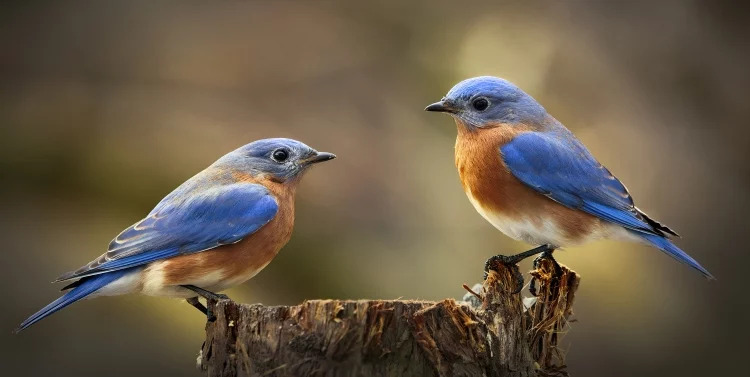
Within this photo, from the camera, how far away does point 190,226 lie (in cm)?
600

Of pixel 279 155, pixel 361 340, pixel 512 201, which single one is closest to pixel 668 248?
pixel 512 201

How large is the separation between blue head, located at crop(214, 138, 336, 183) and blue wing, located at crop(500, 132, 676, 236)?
1.51 meters

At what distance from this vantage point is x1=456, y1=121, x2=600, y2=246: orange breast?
19.2 ft

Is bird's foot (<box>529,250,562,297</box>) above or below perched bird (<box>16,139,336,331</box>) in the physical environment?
below

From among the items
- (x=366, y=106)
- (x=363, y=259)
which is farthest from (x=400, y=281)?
(x=366, y=106)

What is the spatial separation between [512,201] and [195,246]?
2.16 m

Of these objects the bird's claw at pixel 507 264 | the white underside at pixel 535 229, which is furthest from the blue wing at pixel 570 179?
the bird's claw at pixel 507 264

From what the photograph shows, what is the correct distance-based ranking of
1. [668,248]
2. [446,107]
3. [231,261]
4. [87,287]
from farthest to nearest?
1. [446,107]
2. [668,248]
3. [231,261]
4. [87,287]

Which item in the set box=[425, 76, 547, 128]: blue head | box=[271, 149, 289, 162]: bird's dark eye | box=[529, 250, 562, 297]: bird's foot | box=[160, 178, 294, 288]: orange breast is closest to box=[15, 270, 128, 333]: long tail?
box=[160, 178, 294, 288]: orange breast

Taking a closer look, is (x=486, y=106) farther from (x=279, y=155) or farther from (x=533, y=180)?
(x=279, y=155)

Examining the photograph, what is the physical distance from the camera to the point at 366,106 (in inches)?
408

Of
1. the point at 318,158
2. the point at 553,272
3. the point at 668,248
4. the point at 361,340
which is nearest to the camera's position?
the point at 361,340

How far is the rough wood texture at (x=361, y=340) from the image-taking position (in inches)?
175

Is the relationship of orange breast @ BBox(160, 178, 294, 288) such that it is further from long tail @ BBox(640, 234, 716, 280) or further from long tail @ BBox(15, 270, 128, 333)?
→ long tail @ BBox(640, 234, 716, 280)
